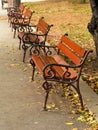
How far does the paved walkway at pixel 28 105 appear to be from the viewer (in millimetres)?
5426

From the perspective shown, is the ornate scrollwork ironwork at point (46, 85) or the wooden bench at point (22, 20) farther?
the wooden bench at point (22, 20)

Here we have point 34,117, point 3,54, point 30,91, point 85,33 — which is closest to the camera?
point 34,117

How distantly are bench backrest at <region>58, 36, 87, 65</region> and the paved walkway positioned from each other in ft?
2.04

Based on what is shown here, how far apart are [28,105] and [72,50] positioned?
1.44 metres

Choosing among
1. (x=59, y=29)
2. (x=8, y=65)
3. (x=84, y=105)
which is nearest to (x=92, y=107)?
(x=84, y=105)

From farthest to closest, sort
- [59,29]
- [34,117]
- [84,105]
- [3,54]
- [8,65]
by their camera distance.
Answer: [59,29]
[3,54]
[8,65]
[84,105]
[34,117]

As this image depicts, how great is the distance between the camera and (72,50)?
704 centimetres

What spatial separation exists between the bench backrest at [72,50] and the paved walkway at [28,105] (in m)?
0.62

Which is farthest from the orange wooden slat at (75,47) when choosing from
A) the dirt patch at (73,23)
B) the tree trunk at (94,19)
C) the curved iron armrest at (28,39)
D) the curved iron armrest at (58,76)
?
the curved iron armrest at (28,39)

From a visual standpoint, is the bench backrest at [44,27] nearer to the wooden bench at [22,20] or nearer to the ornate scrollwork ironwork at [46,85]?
the wooden bench at [22,20]

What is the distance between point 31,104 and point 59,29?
8985mm

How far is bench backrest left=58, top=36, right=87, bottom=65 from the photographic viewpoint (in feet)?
20.2

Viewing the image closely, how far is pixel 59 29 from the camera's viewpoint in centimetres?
1498

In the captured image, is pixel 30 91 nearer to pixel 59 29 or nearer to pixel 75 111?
pixel 75 111
